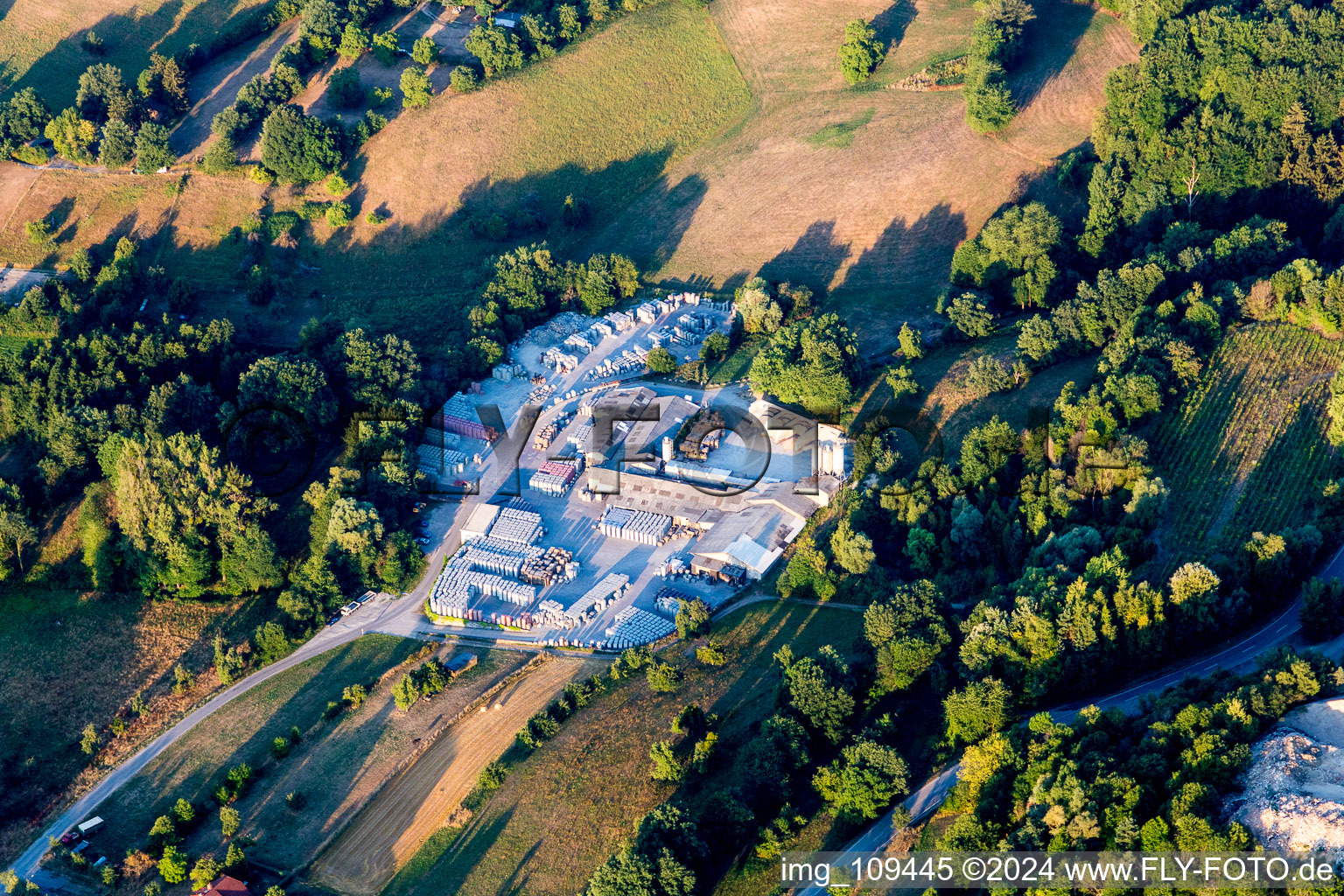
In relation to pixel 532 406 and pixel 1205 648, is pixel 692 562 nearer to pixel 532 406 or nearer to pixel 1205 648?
pixel 532 406

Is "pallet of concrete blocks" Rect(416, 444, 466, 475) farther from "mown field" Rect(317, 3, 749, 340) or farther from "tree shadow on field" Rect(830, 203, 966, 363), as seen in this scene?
"tree shadow on field" Rect(830, 203, 966, 363)

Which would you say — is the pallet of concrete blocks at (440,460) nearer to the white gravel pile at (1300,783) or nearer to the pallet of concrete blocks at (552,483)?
the pallet of concrete blocks at (552,483)

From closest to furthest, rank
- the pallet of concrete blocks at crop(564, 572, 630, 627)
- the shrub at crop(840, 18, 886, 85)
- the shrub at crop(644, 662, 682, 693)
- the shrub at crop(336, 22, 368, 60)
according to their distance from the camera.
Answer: the shrub at crop(644, 662, 682, 693) < the pallet of concrete blocks at crop(564, 572, 630, 627) < the shrub at crop(336, 22, 368, 60) < the shrub at crop(840, 18, 886, 85)

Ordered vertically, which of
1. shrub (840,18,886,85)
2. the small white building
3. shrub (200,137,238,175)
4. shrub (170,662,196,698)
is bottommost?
the small white building

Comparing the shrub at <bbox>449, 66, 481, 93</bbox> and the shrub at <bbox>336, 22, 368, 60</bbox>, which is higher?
the shrub at <bbox>336, 22, 368, 60</bbox>

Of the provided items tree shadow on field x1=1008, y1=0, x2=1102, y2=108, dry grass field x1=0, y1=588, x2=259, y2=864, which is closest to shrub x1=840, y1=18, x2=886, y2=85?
tree shadow on field x1=1008, y1=0, x2=1102, y2=108

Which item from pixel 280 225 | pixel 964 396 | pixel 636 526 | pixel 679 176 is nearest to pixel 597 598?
pixel 636 526
